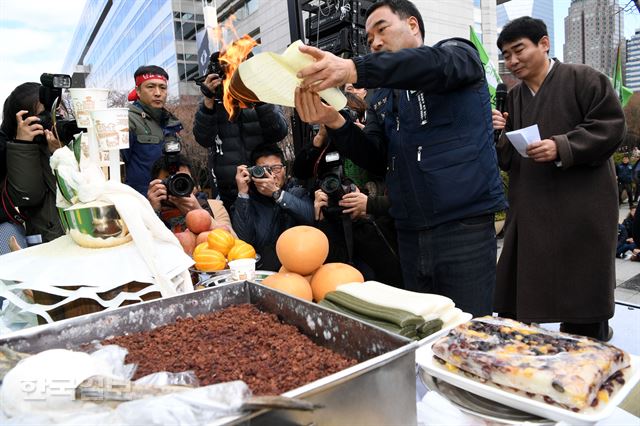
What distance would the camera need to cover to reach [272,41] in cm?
2516

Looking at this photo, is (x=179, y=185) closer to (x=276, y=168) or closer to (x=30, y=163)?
(x=276, y=168)

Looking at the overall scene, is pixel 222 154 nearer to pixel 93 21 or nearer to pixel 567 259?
pixel 567 259

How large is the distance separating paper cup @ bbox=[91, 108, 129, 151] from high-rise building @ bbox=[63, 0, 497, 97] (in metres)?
0.84

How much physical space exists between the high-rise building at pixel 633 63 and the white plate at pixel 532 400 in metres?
28.6

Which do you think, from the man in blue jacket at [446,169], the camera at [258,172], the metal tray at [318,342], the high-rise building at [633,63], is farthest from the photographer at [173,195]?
the high-rise building at [633,63]

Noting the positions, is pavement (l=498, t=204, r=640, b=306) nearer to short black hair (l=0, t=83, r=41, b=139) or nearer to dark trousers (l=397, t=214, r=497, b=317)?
dark trousers (l=397, t=214, r=497, b=317)

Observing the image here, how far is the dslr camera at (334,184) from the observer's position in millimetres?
2312

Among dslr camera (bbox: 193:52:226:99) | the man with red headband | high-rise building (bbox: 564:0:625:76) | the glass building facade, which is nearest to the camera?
dslr camera (bbox: 193:52:226:99)

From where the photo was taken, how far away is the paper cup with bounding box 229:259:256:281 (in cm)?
161

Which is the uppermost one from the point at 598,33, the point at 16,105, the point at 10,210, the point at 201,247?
the point at 598,33

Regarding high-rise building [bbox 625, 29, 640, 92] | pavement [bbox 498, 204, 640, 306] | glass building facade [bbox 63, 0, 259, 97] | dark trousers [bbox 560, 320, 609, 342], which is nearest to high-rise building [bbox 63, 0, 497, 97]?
glass building facade [bbox 63, 0, 259, 97]

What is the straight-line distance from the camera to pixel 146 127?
312 cm

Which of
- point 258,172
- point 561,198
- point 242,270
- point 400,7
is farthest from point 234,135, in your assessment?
point 561,198

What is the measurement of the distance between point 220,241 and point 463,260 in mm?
1081
